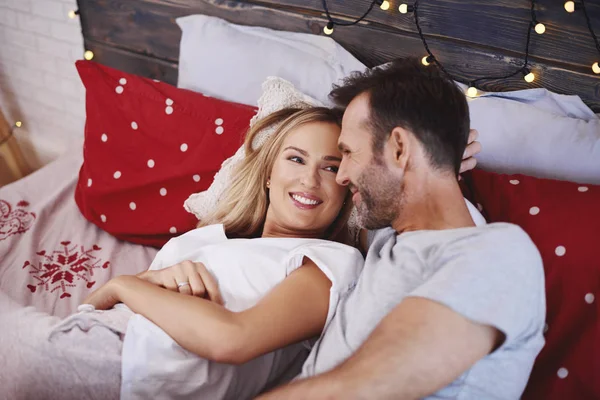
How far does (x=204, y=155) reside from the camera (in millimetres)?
1490

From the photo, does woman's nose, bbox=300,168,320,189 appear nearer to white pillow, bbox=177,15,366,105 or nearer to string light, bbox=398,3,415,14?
white pillow, bbox=177,15,366,105

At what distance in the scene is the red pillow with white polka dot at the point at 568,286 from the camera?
3.06ft

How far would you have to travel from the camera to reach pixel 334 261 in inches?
41.5

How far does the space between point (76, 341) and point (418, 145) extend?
0.77m

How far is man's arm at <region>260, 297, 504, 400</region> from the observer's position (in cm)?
76

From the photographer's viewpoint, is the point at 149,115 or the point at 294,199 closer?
the point at 294,199

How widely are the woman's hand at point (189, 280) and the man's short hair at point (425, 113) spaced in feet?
1.47

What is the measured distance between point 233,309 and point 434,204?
0.47 m

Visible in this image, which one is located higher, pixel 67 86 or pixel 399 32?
pixel 399 32

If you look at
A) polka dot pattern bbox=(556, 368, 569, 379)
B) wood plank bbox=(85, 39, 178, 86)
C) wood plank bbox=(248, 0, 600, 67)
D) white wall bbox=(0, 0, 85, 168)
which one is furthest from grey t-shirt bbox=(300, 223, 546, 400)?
white wall bbox=(0, 0, 85, 168)

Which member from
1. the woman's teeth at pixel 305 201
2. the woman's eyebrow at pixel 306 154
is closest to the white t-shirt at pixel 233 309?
the woman's teeth at pixel 305 201

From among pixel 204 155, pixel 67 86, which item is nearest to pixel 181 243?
pixel 204 155

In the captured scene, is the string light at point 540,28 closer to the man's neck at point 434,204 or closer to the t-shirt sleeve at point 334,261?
the man's neck at point 434,204

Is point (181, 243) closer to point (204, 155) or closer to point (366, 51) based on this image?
point (204, 155)
